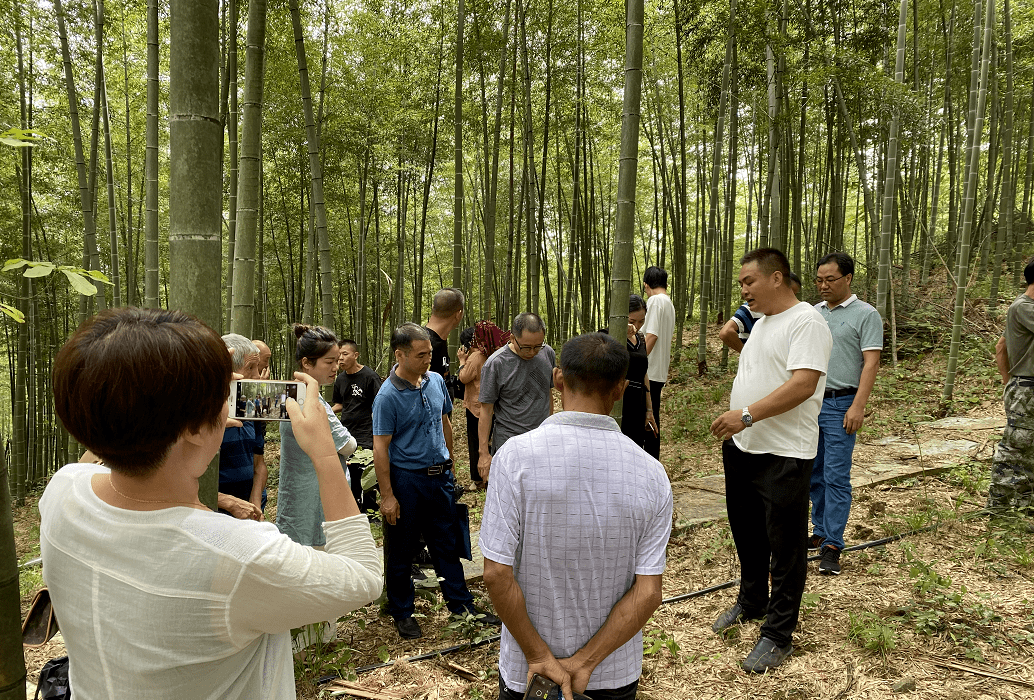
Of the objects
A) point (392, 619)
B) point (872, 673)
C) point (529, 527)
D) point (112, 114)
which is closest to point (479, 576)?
point (392, 619)

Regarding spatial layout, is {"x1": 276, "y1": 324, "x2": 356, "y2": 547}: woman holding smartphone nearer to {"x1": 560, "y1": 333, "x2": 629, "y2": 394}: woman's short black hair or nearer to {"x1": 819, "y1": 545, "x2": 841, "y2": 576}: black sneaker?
{"x1": 560, "y1": 333, "x2": 629, "y2": 394}: woman's short black hair

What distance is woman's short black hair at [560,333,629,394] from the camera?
1.34 m

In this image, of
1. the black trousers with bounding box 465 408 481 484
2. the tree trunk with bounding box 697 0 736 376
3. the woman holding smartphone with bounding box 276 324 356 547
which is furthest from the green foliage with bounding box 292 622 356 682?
the tree trunk with bounding box 697 0 736 376

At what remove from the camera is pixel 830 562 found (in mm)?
2928

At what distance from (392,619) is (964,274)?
5.41 metres

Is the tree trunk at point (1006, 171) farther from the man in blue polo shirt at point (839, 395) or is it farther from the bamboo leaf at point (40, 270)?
the bamboo leaf at point (40, 270)

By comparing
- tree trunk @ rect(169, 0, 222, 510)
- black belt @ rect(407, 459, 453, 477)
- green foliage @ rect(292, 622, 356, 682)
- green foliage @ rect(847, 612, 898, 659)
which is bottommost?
green foliage @ rect(292, 622, 356, 682)

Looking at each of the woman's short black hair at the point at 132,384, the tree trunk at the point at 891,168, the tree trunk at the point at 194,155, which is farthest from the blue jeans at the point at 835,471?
the tree trunk at the point at 891,168

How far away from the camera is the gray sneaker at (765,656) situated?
2.21 metres

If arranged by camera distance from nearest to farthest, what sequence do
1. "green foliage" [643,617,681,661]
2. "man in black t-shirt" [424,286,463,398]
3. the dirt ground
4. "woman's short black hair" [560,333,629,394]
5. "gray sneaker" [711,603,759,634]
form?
"woman's short black hair" [560,333,629,394], the dirt ground, "green foliage" [643,617,681,661], "gray sneaker" [711,603,759,634], "man in black t-shirt" [424,286,463,398]

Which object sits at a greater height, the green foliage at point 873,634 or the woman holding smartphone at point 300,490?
the woman holding smartphone at point 300,490

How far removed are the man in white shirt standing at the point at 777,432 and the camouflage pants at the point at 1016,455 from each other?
159cm

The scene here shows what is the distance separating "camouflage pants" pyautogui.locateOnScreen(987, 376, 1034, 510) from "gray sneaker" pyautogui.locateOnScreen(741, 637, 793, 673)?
1955mm

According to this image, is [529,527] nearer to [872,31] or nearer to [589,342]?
[589,342]
